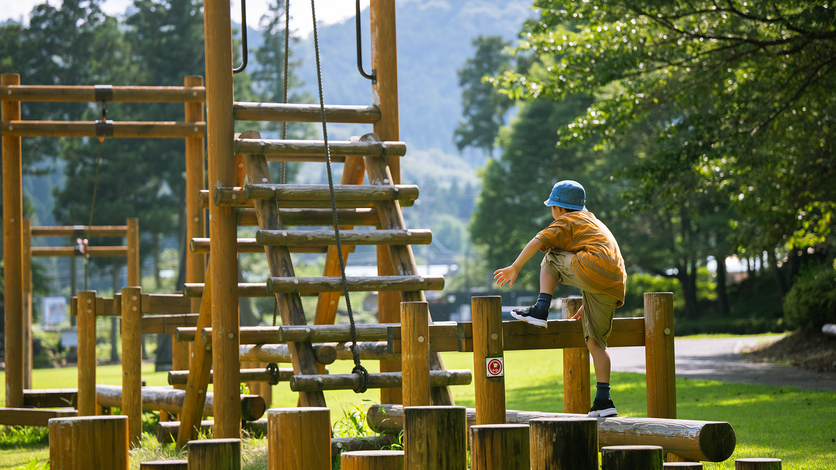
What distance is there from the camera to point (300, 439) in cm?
316

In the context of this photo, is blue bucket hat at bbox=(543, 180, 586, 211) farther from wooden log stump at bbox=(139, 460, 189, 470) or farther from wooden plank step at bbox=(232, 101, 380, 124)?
wooden log stump at bbox=(139, 460, 189, 470)

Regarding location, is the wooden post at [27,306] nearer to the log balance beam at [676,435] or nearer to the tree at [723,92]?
the tree at [723,92]

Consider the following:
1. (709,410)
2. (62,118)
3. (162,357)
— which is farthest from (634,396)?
(62,118)

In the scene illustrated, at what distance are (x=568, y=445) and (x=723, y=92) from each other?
12.2m

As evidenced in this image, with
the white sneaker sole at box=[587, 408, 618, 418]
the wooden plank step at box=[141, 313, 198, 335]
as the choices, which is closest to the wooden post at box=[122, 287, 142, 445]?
the wooden plank step at box=[141, 313, 198, 335]

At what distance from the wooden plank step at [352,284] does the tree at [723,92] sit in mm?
8439

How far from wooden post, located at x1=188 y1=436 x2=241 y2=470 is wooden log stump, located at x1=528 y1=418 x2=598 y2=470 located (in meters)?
1.25

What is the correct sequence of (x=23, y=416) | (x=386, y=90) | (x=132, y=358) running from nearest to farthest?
(x=386, y=90) < (x=132, y=358) < (x=23, y=416)

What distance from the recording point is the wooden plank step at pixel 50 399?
1066cm

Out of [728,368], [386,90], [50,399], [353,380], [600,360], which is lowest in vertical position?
[728,368]

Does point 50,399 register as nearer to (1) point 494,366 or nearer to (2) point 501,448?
(1) point 494,366

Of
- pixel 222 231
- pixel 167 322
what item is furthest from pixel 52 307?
pixel 222 231

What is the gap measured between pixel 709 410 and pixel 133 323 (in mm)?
6849

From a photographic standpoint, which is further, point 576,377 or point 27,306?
point 27,306
